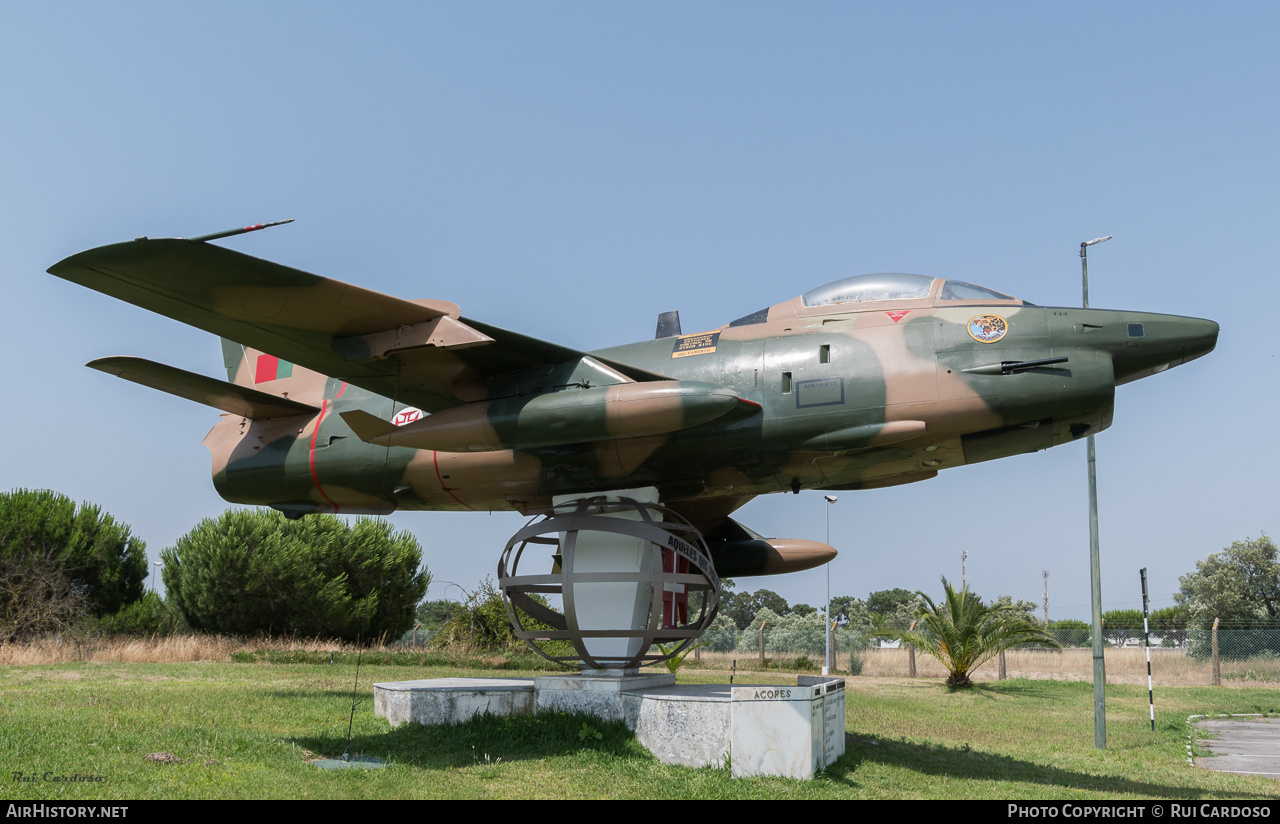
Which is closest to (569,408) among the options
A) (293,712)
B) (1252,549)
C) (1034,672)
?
→ (293,712)

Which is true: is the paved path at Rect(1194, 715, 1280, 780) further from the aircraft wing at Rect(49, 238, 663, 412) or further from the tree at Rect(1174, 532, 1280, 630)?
the tree at Rect(1174, 532, 1280, 630)

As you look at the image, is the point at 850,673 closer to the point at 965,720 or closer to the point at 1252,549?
the point at 965,720

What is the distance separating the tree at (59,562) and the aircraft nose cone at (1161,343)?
31920 mm

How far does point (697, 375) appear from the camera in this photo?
11.4 meters

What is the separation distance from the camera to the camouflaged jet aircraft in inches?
387

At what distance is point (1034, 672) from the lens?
109 feet

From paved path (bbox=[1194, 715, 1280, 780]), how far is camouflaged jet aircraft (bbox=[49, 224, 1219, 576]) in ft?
23.4

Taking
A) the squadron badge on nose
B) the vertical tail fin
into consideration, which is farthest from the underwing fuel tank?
the vertical tail fin

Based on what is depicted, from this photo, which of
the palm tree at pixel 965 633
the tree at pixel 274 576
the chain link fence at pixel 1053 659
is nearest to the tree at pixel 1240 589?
the chain link fence at pixel 1053 659

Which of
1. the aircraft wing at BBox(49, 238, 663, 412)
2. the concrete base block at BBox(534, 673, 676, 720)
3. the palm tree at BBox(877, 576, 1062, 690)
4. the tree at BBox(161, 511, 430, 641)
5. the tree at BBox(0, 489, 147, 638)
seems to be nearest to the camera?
the aircraft wing at BBox(49, 238, 663, 412)

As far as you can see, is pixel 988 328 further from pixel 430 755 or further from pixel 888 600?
pixel 888 600

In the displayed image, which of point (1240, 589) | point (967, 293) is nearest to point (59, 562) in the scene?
point (967, 293)

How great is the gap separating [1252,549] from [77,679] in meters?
52.5

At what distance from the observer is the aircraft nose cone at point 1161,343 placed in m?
9.82
